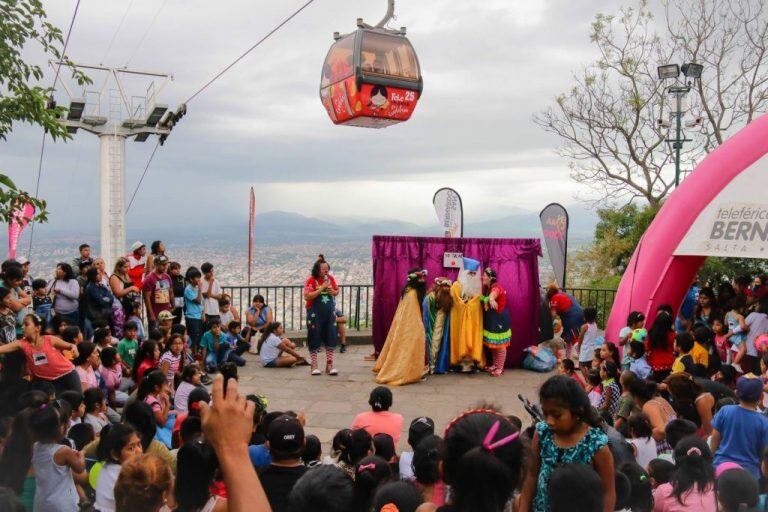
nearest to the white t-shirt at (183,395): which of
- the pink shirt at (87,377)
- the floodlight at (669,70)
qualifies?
the pink shirt at (87,377)

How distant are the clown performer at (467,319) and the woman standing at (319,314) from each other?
1761mm

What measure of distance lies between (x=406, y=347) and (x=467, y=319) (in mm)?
1042

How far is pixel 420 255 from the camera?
11070 mm

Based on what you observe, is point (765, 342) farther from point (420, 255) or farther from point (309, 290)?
point (309, 290)

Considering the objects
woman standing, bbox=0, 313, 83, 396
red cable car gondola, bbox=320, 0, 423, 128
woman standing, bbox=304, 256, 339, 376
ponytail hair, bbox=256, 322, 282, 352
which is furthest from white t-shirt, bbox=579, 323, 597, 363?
woman standing, bbox=0, 313, 83, 396

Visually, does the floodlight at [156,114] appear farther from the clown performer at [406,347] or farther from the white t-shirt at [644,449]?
the white t-shirt at [644,449]

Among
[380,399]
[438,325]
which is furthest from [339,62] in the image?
[380,399]

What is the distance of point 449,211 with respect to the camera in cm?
1321

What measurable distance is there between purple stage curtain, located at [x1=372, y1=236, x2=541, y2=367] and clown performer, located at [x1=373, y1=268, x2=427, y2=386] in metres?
1.00

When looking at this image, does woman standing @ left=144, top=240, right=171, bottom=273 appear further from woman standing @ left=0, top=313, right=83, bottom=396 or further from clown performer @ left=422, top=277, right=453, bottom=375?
clown performer @ left=422, top=277, right=453, bottom=375

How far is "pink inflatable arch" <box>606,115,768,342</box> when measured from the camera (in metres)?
8.42

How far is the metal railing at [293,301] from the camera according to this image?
40.7 feet

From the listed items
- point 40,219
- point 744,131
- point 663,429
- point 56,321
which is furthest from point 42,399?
point 744,131

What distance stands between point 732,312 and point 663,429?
4566 millimetres
